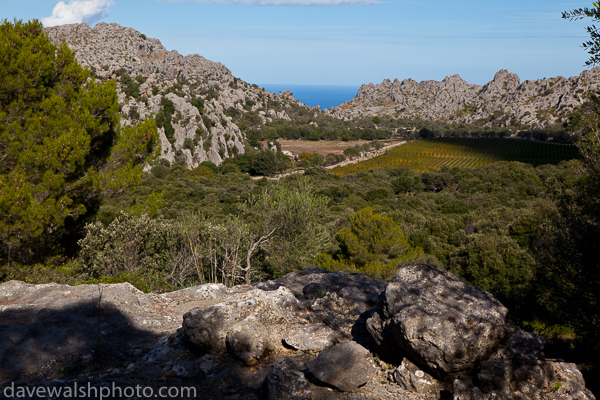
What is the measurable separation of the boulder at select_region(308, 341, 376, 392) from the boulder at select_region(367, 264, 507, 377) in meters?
0.45

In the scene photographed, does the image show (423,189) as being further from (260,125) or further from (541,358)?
(260,125)

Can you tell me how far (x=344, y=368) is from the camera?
177 inches

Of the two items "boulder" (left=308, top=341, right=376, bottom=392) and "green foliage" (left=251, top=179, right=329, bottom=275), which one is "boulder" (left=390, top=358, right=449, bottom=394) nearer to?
"boulder" (left=308, top=341, right=376, bottom=392)

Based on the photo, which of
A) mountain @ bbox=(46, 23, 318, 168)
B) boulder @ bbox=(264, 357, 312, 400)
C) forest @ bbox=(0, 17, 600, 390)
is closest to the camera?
boulder @ bbox=(264, 357, 312, 400)

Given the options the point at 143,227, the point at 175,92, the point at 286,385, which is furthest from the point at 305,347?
the point at 175,92

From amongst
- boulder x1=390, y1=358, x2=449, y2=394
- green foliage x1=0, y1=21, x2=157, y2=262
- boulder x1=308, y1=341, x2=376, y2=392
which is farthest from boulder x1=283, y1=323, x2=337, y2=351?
green foliage x1=0, y1=21, x2=157, y2=262

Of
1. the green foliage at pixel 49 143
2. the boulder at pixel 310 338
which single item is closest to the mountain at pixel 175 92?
the green foliage at pixel 49 143

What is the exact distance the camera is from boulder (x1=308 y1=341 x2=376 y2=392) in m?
4.44

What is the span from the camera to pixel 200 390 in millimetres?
4695

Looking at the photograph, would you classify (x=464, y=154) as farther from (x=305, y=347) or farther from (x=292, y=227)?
(x=305, y=347)

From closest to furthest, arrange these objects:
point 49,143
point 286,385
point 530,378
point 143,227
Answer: point 530,378 < point 286,385 < point 49,143 < point 143,227

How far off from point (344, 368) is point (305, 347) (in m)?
1.04

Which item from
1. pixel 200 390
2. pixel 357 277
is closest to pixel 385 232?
pixel 357 277

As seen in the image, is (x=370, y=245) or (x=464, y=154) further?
(x=464, y=154)
